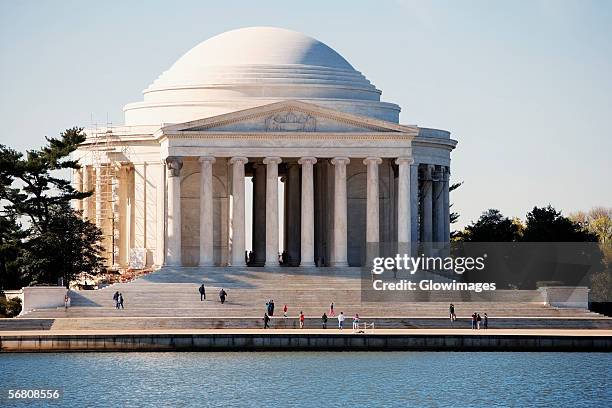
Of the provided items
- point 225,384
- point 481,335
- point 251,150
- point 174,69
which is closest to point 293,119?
point 251,150

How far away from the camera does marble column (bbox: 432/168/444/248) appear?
159125mm

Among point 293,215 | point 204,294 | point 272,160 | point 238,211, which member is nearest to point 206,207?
point 238,211

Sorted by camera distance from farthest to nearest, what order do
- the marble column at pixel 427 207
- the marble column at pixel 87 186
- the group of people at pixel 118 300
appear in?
the marble column at pixel 427 207 → the marble column at pixel 87 186 → the group of people at pixel 118 300

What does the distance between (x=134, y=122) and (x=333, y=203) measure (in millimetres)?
16872

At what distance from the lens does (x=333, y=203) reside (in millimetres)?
147500

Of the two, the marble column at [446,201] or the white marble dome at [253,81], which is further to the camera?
the marble column at [446,201]

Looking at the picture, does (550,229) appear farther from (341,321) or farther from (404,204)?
(341,321)

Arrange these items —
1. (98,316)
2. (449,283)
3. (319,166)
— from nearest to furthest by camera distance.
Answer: (98,316) < (449,283) < (319,166)

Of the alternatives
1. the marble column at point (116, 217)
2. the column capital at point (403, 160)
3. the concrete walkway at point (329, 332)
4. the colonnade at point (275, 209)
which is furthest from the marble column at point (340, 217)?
the concrete walkway at point (329, 332)

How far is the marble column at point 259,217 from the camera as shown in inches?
5999

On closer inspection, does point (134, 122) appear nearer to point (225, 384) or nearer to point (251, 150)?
point (251, 150)

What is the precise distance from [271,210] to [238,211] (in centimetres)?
226

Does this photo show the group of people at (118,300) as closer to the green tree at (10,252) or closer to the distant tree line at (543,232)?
the green tree at (10,252)

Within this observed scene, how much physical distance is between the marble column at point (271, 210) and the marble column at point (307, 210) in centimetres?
185
